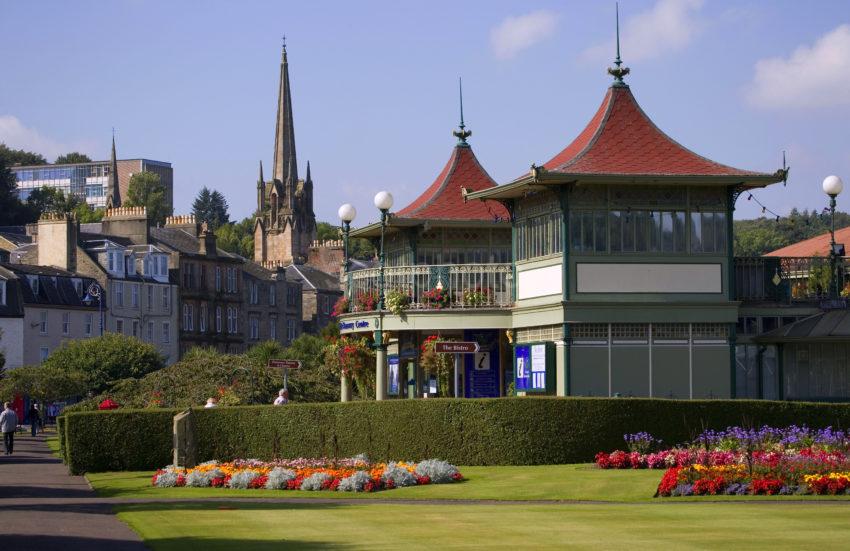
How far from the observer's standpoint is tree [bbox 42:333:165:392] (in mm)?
84688

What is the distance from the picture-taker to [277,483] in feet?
103

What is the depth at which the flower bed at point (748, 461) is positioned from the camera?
2638 cm

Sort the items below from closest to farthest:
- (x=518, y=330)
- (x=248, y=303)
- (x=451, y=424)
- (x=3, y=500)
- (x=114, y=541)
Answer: (x=114, y=541), (x=3, y=500), (x=451, y=424), (x=518, y=330), (x=248, y=303)

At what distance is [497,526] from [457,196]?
23.8 meters

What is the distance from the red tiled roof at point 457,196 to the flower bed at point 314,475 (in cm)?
1152

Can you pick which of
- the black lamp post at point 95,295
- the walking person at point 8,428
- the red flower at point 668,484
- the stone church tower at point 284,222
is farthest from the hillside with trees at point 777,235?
the red flower at point 668,484

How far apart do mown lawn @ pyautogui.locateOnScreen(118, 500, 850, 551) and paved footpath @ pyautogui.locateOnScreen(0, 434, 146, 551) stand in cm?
46

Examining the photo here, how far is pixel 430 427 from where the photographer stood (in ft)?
112

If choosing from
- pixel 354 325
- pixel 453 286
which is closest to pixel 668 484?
pixel 453 286

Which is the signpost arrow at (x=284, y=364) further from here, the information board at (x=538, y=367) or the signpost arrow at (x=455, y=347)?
the information board at (x=538, y=367)

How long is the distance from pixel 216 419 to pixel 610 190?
10.7 meters

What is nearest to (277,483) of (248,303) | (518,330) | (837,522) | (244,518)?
(244,518)

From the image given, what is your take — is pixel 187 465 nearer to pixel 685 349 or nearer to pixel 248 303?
pixel 685 349

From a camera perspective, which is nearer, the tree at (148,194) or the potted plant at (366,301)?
the potted plant at (366,301)
